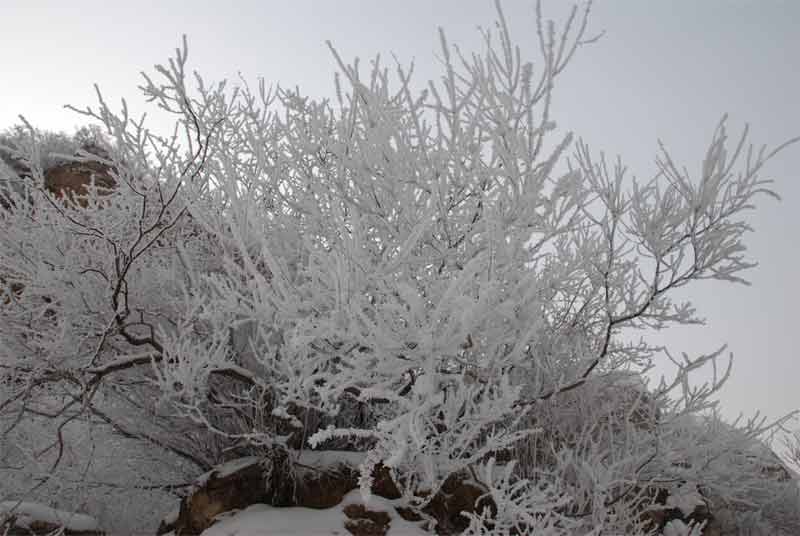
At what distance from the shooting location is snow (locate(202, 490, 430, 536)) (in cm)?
471

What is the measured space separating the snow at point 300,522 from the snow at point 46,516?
325 cm

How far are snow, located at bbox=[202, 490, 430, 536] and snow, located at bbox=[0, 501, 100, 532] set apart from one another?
325 centimetres

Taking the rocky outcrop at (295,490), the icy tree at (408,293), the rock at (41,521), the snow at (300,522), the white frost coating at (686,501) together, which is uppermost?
the icy tree at (408,293)

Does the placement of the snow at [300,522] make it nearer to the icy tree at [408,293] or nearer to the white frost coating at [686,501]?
the icy tree at [408,293]

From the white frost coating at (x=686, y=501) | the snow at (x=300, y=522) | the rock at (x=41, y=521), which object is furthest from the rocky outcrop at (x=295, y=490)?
the white frost coating at (x=686, y=501)

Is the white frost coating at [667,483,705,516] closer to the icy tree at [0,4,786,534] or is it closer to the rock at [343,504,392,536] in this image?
the icy tree at [0,4,786,534]

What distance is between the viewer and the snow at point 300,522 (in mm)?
4715

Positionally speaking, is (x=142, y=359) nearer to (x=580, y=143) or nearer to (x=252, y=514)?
(x=252, y=514)

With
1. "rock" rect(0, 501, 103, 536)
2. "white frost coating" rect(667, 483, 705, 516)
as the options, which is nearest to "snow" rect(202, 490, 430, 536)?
"rock" rect(0, 501, 103, 536)

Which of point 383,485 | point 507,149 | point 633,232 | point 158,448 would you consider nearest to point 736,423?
point 633,232

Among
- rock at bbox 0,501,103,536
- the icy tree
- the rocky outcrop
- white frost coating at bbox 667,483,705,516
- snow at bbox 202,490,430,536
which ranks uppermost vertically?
the icy tree

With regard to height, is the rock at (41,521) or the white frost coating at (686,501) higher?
the white frost coating at (686,501)

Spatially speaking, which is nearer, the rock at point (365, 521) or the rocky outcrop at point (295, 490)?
the rock at point (365, 521)

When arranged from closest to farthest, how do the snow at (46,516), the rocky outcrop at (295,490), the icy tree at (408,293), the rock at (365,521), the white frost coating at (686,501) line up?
the icy tree at (408,293)
the rock at (365,521)
the rocky outcrop at (295,490)
the white frost coating at (686,501)
the snow at (46,516)
